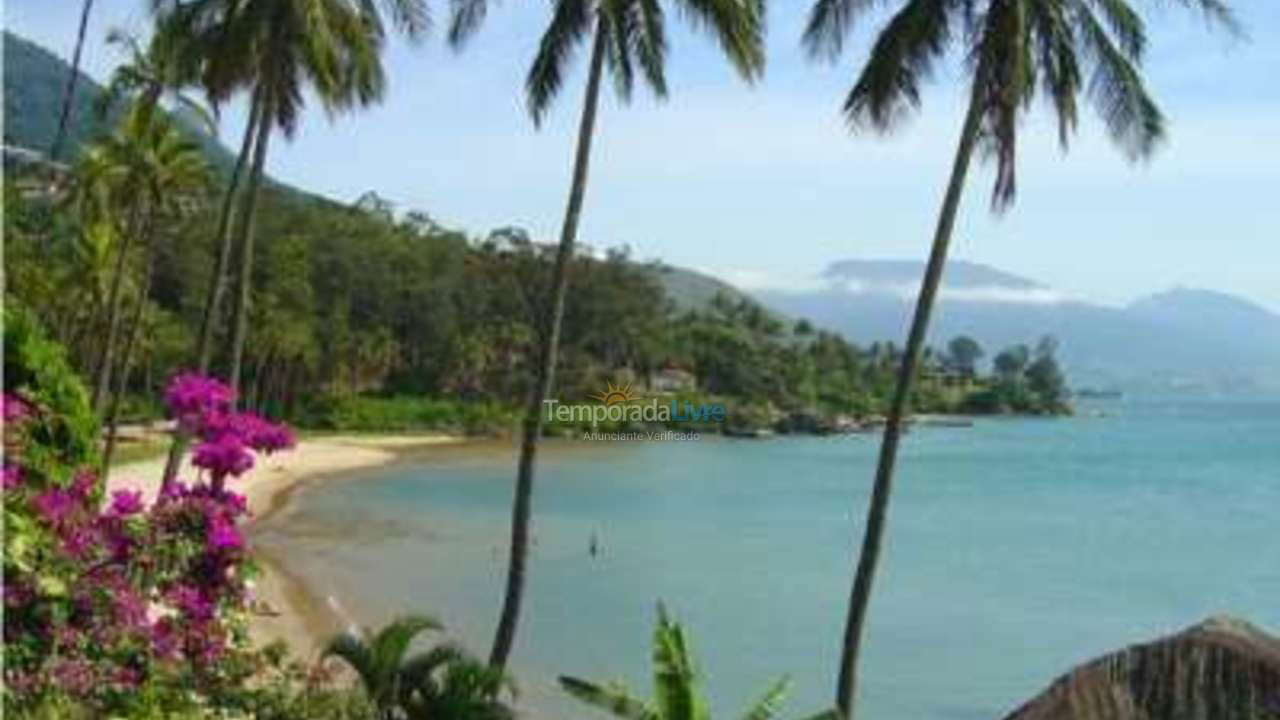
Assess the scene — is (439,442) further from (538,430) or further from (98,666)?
(98,666)

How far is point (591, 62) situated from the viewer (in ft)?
67.2

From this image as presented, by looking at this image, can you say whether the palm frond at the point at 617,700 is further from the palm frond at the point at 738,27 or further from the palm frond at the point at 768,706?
the palm frond at the point at 738,27

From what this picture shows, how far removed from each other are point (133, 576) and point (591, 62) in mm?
12159

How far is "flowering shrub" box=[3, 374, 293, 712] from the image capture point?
28.7 feet

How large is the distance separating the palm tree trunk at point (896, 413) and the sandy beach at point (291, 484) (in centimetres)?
591

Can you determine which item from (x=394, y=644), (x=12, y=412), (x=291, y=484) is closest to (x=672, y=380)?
(x=291, y=484)

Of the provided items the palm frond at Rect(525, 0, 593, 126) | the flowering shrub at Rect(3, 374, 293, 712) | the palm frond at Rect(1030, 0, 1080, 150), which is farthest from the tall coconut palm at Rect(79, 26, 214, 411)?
the flowering shrub at Rect(3, 374, 293, 712)

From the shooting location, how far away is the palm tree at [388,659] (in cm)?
1356

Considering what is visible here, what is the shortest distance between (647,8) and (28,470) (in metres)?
8.62

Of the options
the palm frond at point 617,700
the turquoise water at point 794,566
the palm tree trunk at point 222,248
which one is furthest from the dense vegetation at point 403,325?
the palm frond at point 617,700

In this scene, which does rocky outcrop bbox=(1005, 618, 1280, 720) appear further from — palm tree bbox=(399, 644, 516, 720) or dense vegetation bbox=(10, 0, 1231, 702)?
palm tree bbox=(399, 644, 516, 720)

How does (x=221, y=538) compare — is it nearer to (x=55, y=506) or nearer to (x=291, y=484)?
(x=55, y=506)

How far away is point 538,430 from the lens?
66.9ft

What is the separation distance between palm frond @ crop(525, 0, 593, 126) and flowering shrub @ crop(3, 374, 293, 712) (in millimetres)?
10572
